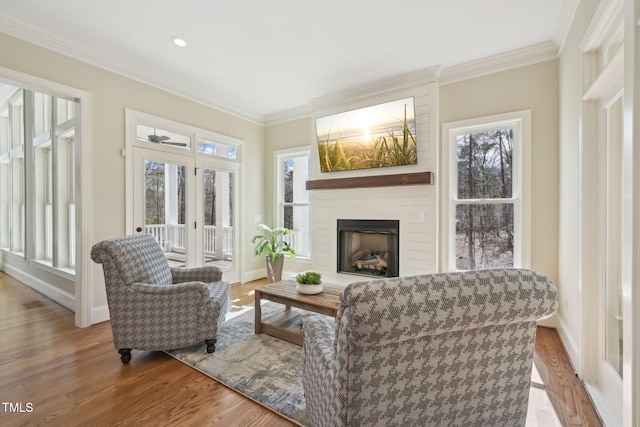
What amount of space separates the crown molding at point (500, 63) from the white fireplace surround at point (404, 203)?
0.71 ft

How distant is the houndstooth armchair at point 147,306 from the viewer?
2201 mm

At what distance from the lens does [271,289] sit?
277 cm

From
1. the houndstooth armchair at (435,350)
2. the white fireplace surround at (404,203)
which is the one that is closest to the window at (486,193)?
the white fireplace surround at (404,203)

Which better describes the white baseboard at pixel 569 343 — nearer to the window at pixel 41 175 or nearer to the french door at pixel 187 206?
the french door at pixel 187 206

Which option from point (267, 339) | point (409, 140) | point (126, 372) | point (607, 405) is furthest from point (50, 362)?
point (409, 140)

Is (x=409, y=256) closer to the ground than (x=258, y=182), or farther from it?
closer to the ground

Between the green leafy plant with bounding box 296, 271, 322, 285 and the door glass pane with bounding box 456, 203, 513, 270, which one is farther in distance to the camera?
the door glass pane with bounding box 456, 203, 513, 270

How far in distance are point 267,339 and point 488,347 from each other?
6.47ft

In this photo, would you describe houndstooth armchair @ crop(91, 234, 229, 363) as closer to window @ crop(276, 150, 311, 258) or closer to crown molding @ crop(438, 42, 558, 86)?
window @ crop(276, 150, 311, 258)

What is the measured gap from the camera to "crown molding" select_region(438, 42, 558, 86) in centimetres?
291

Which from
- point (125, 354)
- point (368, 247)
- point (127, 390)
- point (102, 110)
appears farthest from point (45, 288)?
point (368, 247)

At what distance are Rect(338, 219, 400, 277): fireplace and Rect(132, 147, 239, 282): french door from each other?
69.6 inches

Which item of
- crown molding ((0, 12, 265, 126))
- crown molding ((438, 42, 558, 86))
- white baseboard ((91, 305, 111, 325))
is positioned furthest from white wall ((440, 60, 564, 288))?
white baseboard ((91, 305, 111, 325))

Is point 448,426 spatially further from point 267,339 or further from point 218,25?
point 218,25
